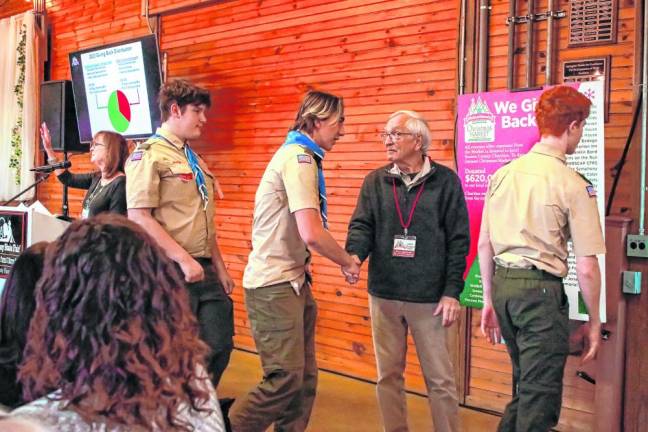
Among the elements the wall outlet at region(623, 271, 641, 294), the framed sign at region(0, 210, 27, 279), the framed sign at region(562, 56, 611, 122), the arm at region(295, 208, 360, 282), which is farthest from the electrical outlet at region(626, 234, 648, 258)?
the framed sign at region(0, 210, 27, 279)

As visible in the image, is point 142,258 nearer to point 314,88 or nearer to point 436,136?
point 436,136

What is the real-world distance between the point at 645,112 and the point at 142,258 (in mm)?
2881

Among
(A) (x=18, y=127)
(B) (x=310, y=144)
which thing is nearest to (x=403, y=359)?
(B) (x=310, y=144)

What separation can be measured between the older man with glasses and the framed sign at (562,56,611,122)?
3.30 ft

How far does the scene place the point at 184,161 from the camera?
3.02 m

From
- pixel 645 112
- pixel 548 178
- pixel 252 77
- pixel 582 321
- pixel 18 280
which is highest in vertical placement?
pixel 252 77

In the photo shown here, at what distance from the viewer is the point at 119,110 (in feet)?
20.2

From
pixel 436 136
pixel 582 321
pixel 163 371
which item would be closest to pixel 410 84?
pixel 436 136

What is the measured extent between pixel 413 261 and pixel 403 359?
0.43 meters

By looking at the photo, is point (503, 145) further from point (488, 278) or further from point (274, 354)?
point (274, 354)

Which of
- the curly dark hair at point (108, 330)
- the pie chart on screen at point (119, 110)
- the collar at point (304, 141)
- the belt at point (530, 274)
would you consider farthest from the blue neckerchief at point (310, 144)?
the pie chart on screen at point (119, 110)

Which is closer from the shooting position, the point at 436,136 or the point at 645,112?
the point at 645,112

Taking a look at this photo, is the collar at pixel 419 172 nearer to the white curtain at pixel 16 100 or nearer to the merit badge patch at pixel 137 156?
the merit badge patch at pixel 137 156

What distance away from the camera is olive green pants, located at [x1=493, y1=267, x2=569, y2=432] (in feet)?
8.73
